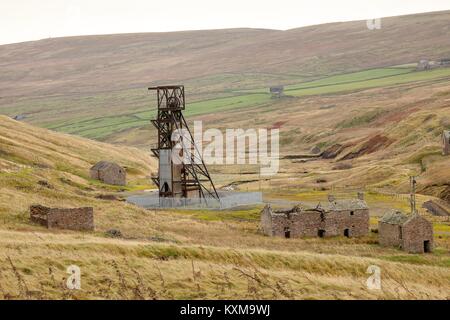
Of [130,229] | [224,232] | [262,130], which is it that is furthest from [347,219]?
[262,130]

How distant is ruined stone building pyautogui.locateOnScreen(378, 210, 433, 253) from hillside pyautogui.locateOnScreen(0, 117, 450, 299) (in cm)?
96

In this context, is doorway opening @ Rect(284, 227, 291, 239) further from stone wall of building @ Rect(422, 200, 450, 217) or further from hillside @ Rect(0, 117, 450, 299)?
stone wall of building @ Rect(422, 200, 450, 217)

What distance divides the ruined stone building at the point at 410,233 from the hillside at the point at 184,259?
0.96 metres

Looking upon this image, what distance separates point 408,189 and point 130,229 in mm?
41156

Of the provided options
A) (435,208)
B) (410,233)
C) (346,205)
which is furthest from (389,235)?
(435,208)

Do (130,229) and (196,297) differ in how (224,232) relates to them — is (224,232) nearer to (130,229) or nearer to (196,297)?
(130,229)

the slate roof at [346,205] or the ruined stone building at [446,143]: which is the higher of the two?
the ruined stone building at [446,143]

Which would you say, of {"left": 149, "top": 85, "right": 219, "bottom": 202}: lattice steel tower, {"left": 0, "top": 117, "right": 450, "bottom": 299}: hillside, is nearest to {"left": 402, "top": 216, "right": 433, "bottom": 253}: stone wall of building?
{"left": 0, "top": 117, "right": 450, "bottom": 299}: hillside

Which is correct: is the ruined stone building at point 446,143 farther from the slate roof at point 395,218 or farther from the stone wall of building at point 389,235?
the slate roof at point 395,218

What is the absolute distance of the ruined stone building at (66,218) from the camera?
142 feet

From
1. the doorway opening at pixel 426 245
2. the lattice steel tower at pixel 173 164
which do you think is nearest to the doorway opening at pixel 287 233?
the doorway opening at pixel 426 245

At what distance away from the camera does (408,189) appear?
80.1m
